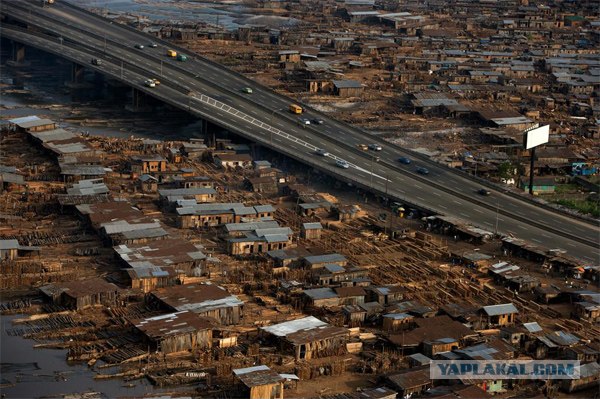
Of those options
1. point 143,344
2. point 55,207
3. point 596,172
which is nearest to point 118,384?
point 143,344

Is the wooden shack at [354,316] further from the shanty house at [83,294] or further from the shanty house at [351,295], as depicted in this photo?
the shanty house at [83,294]

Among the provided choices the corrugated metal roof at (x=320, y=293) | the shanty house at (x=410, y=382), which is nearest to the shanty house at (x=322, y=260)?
the corrugated metal roof at (x=320, y=293)

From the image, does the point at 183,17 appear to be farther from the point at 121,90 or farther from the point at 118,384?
the point at 118,384

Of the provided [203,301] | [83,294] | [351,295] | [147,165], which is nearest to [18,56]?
[147,165]

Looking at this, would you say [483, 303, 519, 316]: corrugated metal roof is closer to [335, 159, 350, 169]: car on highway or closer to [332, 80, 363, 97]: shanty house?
[335, 159, 350, 169]: car on highway

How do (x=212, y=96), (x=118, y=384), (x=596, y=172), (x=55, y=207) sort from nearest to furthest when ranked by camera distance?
(x=118, y=384)
(x=55, y=207)
(x=596, y=172)
(x=212, y=96)

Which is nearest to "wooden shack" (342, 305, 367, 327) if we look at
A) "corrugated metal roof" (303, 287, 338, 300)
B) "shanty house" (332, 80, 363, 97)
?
"corrugated metal roof" (303, 287, 338, 300)

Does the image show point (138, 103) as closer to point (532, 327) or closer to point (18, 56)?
point (18, 56)

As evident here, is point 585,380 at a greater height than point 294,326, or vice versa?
point 294,326
